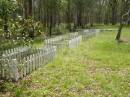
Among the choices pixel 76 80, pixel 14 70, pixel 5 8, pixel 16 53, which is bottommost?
pixel 76 80

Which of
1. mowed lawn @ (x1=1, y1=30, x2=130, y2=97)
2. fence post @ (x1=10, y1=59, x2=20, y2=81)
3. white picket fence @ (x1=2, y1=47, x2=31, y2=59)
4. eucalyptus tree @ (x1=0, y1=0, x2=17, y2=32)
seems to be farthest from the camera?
white picket fence @ (x1=2, y1=47, x2=31, y2=59)

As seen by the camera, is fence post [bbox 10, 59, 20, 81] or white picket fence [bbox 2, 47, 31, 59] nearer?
fence post [bbox 10, 59, 20, 81]

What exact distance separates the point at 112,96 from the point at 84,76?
320cm

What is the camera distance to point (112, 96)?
36.7 feet

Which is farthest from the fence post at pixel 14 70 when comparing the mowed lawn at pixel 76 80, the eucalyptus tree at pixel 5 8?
the eucalyptus tree at pixel 5 8

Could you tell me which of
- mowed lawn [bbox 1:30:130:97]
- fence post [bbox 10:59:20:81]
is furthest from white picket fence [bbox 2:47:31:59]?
fence post [bbox 10:59:20:81]

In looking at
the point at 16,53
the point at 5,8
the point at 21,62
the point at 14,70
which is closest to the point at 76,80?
the point at 21,62

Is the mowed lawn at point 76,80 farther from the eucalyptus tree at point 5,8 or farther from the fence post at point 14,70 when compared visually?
the eucalyptus tree at point 5,8

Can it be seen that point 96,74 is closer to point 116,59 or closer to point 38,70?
point 38,70

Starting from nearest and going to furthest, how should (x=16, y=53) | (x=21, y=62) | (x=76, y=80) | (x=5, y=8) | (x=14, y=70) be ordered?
(x=5, y=8) < (x=14, y=70) < (x=76, y=80) < (x=21, y=62) < (x=16, y=53)

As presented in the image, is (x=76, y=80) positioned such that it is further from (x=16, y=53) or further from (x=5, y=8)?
(x=16, y=53)

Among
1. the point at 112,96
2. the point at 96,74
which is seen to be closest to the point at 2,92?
the point at 112,96

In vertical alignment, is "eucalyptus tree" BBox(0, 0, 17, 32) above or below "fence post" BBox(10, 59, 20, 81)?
above

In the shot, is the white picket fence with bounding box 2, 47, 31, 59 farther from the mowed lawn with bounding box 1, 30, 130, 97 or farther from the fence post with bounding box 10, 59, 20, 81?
the fence post with bounding box 10, 59, 20, 81
